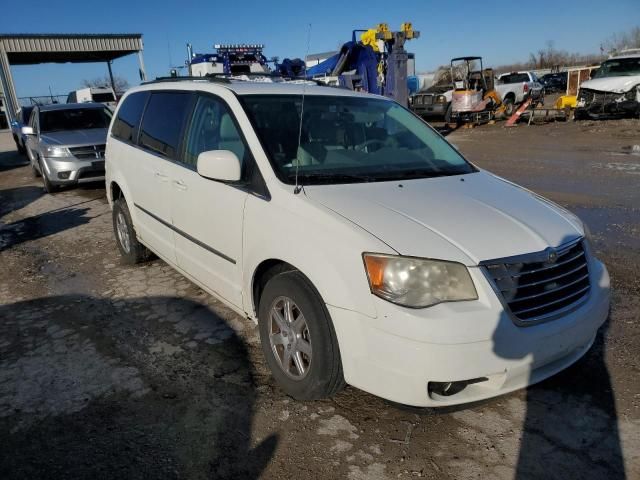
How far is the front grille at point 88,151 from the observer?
966 cm

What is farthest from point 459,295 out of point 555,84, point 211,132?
→ point 555,84

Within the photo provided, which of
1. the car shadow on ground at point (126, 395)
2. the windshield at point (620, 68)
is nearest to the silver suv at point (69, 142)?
the car shadow on ground at point (126, 395)

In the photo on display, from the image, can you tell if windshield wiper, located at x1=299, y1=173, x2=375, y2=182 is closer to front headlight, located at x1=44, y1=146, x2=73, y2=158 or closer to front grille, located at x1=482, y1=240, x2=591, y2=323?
front grille, located at x1=482, y1=240, x2=591, y2=323

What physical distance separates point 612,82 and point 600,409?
1716cm

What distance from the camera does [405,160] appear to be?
357cm

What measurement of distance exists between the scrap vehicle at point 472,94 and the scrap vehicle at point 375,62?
507 cm

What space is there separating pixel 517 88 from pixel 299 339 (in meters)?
25.9

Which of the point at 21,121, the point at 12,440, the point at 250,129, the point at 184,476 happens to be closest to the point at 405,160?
the point at 250,129

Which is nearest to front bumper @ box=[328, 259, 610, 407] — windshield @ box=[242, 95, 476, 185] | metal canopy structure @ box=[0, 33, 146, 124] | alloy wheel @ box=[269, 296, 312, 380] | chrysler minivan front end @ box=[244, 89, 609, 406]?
chrysler minivan front end @ box=[244, 89, 609, 406]

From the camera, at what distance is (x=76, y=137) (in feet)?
32.8

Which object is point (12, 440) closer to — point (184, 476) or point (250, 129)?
point (184, 476)

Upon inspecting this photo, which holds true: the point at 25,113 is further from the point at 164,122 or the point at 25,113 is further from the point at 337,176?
the point at 337,176

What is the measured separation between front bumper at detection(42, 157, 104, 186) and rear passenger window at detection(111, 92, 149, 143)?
4.61 meters

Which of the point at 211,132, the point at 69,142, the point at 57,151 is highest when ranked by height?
the point at 211,132
